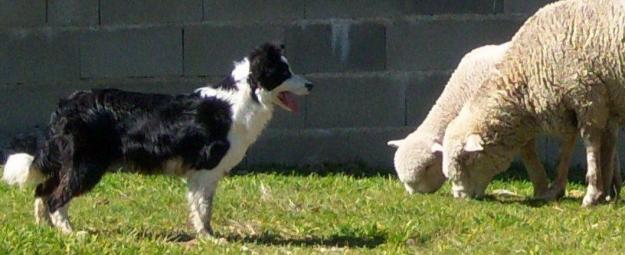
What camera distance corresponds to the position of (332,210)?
9.50 meters

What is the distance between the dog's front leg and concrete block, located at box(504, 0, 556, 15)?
4.29 m

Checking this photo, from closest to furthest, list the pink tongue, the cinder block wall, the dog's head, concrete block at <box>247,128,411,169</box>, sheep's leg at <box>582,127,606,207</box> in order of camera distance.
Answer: the dog's head → the pink tongue → sheep's leg at <box>582,127,606,207</box> → the cinder block wall → concrete block at <box>247,128,411,169</box>

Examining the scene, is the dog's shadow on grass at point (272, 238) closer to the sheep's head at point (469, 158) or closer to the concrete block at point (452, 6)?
the sheep's head at point (469, 158)

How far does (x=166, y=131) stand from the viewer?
8094mm

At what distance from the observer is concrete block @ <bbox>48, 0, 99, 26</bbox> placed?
1157 cm

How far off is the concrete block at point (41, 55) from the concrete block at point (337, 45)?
1.74 meters

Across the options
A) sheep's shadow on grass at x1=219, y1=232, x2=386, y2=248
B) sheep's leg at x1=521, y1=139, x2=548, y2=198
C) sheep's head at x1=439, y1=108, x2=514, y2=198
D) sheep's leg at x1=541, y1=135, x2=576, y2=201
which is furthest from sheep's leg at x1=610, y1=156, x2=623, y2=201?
sheep's shadow on grass at x1=219, y1=232, x2=386, y2=248

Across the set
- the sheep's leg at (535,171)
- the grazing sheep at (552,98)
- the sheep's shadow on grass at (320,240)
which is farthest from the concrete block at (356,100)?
the sheep's shadow on grass at (320,240)

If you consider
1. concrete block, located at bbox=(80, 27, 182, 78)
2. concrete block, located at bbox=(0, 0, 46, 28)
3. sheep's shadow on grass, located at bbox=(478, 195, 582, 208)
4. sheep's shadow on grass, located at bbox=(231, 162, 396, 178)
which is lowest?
sheep's shadow on grass, located at bbox=(231, 162, 396, 178)

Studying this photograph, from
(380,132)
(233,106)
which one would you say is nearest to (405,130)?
(380,132)

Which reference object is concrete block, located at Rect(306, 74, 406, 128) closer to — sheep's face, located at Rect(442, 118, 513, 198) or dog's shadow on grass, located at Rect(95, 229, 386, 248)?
sheep's face, located at Rect(442, 118, 513, 198)

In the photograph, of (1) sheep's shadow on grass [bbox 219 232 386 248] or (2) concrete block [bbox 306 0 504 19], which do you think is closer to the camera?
(1) sheep's shadow on grass [bbox 219 232 386 248]

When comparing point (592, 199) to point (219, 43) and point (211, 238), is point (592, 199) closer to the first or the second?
point (211, 238)

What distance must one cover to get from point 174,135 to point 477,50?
12.2ft
